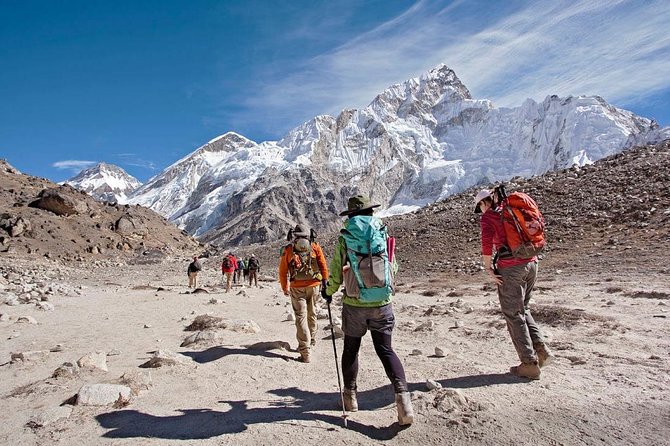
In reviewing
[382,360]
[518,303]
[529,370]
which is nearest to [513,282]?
[518,303]

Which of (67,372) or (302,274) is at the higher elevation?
(302,274)

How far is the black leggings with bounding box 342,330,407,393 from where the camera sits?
4.46 m

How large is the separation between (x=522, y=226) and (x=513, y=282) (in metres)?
0.70

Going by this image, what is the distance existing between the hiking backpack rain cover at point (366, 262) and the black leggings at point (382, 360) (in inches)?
17.6

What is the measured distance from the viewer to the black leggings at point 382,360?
4465 millimetres

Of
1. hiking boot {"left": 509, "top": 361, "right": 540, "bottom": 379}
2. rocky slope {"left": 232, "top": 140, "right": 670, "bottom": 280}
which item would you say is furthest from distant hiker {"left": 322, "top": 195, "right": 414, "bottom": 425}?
rocky slope {"left": 232, "top": 140, "right": 670, "bottom": 280}

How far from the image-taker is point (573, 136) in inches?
7830

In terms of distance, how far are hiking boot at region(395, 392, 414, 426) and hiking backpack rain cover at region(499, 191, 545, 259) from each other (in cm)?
217

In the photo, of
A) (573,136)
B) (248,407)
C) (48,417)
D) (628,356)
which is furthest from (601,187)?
(573,136)

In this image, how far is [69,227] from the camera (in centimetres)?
4966

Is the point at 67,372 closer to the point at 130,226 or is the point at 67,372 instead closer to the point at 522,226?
the point at 522,226

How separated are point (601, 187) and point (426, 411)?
2656 centimetres

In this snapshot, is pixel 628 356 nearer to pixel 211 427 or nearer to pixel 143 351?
pixel 211 427

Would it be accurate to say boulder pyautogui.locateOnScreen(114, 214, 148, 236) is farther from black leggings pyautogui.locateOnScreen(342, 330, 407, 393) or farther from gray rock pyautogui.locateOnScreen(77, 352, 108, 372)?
black leggings pyautogui.locateOnScreen(342, 330, 407, 393)
